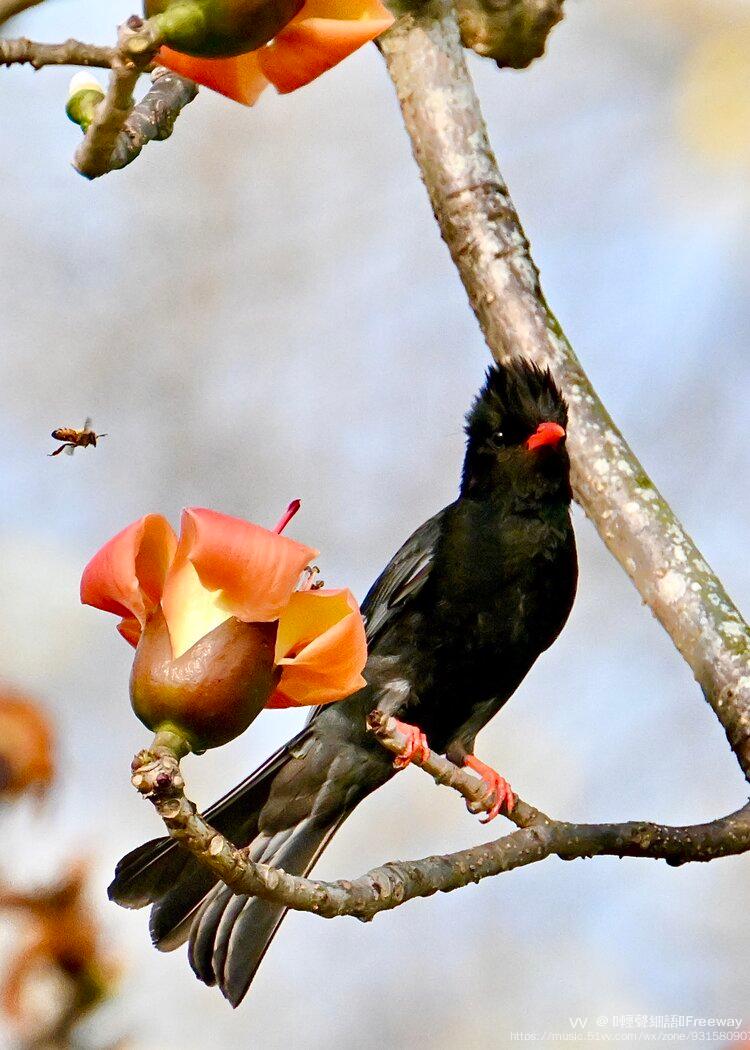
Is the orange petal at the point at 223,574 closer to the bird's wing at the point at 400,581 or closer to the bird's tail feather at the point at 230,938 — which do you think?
the bird's tail feather at the point at 230,938

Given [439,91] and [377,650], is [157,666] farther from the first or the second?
[377,650]

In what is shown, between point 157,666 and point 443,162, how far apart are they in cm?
251

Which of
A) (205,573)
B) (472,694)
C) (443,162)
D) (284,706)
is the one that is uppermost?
(443,162)

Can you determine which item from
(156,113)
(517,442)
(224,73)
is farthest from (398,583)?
(224,73)

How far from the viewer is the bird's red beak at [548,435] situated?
435 centimetres

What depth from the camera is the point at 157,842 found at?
9.84ft

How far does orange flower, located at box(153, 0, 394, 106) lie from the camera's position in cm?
125

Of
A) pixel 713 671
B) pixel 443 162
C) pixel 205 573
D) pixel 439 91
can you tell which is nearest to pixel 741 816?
pixel 713 671

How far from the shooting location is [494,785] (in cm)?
396

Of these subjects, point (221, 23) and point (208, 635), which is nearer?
point (221, 23)

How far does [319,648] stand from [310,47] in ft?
2.12

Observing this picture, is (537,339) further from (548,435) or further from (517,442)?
(517,442)

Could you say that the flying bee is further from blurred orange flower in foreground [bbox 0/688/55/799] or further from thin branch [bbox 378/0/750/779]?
blurred orange flower in foreground [bbox 0/688/55/799]

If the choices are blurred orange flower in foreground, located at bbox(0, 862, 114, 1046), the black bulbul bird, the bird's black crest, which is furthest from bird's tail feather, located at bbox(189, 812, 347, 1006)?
blurred orange flower in foreground, located at bbox(0, 862, 114, 1046)
